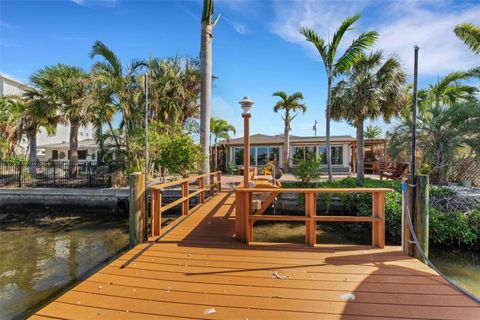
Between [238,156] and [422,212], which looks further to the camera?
[238,156]

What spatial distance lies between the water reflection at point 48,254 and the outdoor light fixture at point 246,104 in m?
4.38

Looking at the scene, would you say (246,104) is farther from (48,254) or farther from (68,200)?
(68,200)

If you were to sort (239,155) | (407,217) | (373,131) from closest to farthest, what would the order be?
(407,217) → (239,155) → (373,131)

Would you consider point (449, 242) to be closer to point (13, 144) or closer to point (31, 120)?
point (31, 120)

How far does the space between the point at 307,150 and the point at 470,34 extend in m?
10.7

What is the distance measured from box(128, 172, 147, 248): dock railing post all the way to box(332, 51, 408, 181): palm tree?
9.08 m

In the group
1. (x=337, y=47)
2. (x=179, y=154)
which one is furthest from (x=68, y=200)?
(x=337, y=47)

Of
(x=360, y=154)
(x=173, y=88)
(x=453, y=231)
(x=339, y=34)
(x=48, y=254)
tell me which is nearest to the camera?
(x=48, y=254)

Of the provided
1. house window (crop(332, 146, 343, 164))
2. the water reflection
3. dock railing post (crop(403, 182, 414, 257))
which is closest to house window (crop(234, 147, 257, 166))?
house window (crop(332, 146, 343, 164))

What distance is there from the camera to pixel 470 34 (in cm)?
937

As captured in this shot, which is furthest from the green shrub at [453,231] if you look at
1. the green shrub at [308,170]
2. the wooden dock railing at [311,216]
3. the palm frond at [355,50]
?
the palm frond at [355,50]

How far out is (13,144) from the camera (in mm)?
17578

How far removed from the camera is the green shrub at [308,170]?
9211mm

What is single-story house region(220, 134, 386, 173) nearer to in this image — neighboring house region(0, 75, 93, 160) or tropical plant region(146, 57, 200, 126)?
tropical plant region(146, 57, 200, 126)
